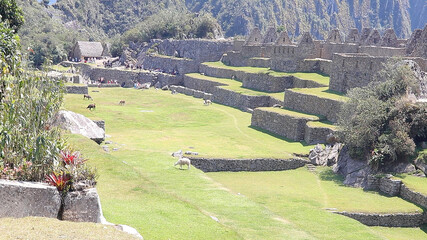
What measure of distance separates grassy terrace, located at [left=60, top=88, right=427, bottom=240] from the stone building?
129 ft

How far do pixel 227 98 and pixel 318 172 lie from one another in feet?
66.1

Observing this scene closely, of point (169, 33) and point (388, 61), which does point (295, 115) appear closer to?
point (388, 61)

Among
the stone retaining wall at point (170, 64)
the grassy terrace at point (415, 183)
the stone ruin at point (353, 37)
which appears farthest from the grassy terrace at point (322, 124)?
the stone retaining wall at point (170, 64)

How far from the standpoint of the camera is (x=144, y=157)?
2334 cm

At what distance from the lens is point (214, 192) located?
18547 millimetres

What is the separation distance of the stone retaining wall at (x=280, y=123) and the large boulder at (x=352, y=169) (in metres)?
5.41

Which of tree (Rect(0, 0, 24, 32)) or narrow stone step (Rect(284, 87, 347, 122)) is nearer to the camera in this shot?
tree (Rect(0, 0, 24, 32))

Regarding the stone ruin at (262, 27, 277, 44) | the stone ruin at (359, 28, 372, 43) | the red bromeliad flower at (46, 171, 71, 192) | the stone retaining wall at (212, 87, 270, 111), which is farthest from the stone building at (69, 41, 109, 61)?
the red bromeliad flower at (46, 171, 71, 192)

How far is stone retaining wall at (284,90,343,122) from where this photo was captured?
3103cm

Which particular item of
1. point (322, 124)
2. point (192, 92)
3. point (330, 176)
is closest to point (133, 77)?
point (192, 92)

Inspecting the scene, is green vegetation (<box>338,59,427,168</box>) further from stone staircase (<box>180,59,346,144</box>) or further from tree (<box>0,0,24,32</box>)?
tree (<box>0,0,24,32</box>)

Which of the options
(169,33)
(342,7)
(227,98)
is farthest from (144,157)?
(342,7)

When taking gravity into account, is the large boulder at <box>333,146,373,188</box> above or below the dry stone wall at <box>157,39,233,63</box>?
below

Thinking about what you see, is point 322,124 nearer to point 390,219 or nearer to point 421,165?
point 421,165
